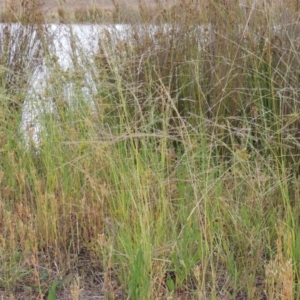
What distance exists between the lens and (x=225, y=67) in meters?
3.23

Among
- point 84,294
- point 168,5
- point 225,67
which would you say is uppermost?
point 168,5

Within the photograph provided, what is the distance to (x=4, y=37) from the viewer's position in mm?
4246

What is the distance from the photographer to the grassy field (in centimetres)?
210

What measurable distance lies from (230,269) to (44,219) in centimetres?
76

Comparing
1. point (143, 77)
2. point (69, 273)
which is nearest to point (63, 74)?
point (143, 77)

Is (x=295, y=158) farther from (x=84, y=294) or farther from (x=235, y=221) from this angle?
(x=84, y=294)

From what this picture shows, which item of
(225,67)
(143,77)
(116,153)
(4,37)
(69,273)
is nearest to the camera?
(69,273)

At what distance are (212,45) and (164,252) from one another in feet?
5.21

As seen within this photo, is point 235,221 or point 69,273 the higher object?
point 235,221

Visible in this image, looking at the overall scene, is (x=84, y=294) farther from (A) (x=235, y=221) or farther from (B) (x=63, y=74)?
(B) (x=63, y=74)

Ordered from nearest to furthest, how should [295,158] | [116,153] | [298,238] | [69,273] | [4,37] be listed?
[298,238], [69,273], [116,153], [295,158], [4,37]

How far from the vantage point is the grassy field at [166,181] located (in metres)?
2.10

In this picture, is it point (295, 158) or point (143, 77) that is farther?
point (143, 77)

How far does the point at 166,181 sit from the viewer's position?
95.0 inches
